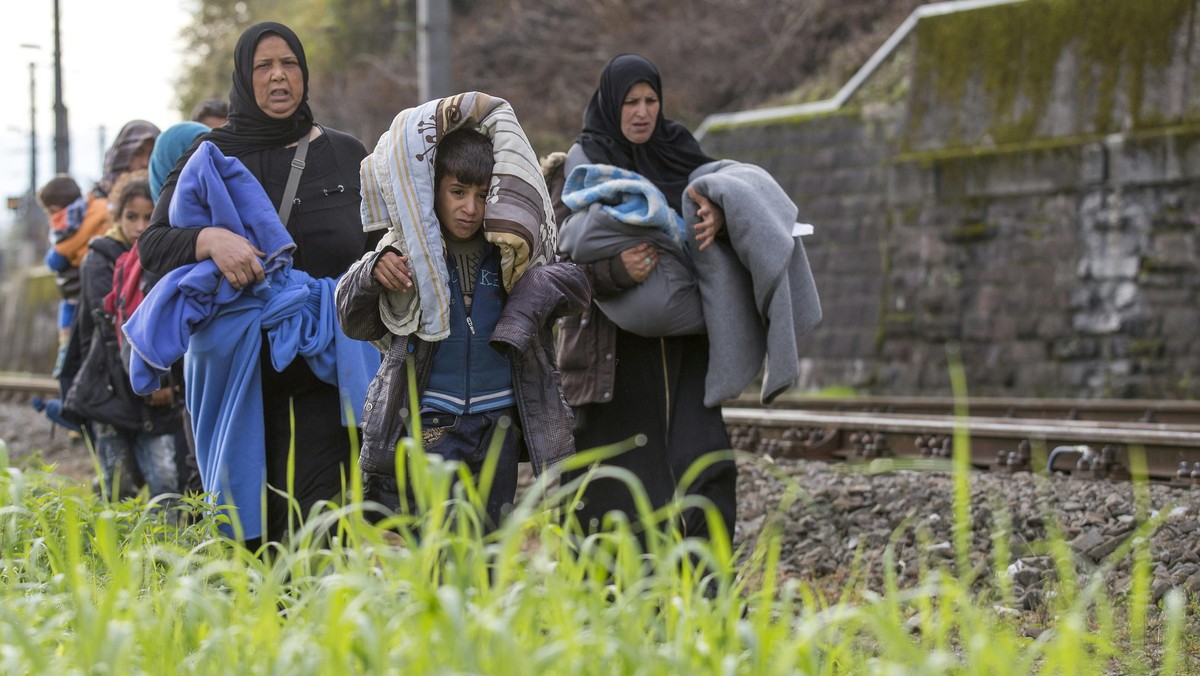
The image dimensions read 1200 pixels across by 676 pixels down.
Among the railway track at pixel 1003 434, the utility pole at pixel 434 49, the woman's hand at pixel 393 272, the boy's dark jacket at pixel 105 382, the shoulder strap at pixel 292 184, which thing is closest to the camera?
the woman's hand at pixel 393 272

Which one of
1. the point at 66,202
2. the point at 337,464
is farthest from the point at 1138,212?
the point at 337,464

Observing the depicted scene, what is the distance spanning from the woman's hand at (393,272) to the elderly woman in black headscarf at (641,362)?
3.90 ft

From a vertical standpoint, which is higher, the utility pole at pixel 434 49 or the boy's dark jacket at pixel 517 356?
the utility pole at pixel 434 49

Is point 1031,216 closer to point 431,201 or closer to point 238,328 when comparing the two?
point 238,328

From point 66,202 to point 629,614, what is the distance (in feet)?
23.1

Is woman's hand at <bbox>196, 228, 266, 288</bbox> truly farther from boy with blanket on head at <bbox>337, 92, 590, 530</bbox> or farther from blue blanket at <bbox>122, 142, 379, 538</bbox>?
boy with blanket on head at <bbox>337, 92, 590, 530</bbox>

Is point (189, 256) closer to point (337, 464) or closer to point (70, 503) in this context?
point (337, 464)

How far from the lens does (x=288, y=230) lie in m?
5.00

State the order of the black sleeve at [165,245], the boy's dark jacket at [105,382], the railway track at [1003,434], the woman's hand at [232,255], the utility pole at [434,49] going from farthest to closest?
the utility pole at [434,49], the railway track at [1003,434], the boy's dark jacket at [105,382], the black sleeve at [165,245], the woman's hand at [232,255]

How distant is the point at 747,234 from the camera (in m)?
5.17

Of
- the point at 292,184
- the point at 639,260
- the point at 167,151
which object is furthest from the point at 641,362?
the point at 167,151

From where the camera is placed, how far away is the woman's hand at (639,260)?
513cm

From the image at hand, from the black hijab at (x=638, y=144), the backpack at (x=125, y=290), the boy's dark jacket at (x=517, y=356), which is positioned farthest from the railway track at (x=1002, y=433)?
the backpack at (x=125, y=290)

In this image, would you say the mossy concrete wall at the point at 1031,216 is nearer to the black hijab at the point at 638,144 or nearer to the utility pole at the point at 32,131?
the black hijab at the point at 638,144
